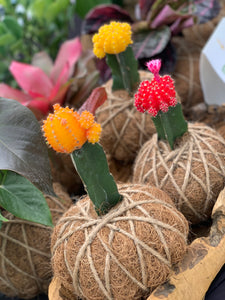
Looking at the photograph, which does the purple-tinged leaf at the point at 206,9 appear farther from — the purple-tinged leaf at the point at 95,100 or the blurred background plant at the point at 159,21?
the purple-tinged leaf at the point at 95,100

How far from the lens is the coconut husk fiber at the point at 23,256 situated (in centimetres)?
59

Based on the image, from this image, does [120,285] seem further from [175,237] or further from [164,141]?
[164,141]

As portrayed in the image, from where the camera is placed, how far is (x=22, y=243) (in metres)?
0.59

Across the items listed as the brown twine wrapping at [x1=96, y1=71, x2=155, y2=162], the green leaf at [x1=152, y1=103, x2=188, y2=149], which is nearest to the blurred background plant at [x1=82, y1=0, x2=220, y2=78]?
the brown twine wrapping at [x1=96, y1=71, x2=155, y2=162]

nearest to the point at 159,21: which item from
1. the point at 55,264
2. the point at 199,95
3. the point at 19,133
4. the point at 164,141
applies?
the point at 199,95

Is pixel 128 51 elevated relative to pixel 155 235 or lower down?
elevated

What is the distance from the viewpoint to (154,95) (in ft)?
1.58

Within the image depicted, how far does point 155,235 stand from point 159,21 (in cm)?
60

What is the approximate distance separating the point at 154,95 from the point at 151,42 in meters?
0.43

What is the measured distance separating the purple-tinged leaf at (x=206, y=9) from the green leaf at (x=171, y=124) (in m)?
0.44

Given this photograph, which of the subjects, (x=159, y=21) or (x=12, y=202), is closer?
(x=12, y=202)

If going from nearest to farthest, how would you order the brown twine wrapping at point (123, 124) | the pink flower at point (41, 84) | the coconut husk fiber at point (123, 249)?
the coconut husk fiber at point (123, 249) → the brown twine wrapping at point (123, 124) → the pink flower at point (41, 84)

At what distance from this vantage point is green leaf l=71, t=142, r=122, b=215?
45 cm

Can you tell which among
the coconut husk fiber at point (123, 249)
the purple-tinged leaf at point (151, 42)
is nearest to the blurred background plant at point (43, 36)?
the purple-tinged leaf at point (151, 42)
